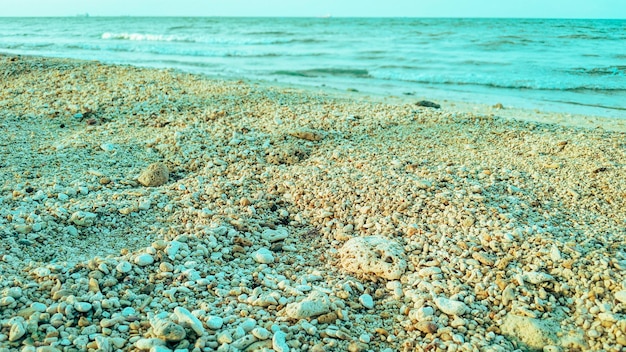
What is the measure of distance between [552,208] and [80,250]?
364cm

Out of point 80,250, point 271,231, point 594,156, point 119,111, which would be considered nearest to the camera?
point 80,250

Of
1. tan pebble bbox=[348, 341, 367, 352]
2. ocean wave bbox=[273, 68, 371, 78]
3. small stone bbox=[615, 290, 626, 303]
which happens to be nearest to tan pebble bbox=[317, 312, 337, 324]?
tan pebble bbox=[348, 341, 367, 352]

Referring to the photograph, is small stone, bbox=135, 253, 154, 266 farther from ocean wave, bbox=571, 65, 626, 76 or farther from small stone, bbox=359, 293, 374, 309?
ocean wave, bbox=571, 65, 626, 76

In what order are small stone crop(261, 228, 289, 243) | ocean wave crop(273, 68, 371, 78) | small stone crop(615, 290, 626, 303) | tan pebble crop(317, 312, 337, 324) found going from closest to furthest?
1. tan pebble crop(317, 312, 337, 324)
2. small stone crop(615, 290, 626, 303)
3. small stone crop(261, 228, 289, 243)
4. ocean wave crop(273, 68, 371, 78)

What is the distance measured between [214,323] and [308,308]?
1.73ft

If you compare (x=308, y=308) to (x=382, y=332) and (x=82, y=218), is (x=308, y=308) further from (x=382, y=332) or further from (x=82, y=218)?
(x=82, y=218)

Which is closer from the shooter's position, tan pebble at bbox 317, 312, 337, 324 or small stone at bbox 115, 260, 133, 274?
tan pebble at bbox 317, 312, 337, 324

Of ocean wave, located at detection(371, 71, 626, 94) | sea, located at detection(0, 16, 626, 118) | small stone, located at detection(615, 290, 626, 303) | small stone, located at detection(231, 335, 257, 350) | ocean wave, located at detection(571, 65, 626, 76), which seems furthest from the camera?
ocean wave, located at detection(571, 65, 626, 76)

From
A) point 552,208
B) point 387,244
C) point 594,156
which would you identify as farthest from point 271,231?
point 594,156

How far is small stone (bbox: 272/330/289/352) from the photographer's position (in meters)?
2.44

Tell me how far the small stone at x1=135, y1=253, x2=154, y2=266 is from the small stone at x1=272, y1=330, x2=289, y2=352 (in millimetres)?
1089

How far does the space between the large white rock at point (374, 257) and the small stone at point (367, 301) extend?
251 millimetres

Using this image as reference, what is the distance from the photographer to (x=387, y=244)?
11.1ft

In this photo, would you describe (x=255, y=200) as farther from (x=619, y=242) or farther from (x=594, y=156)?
(x=594, y=156)
